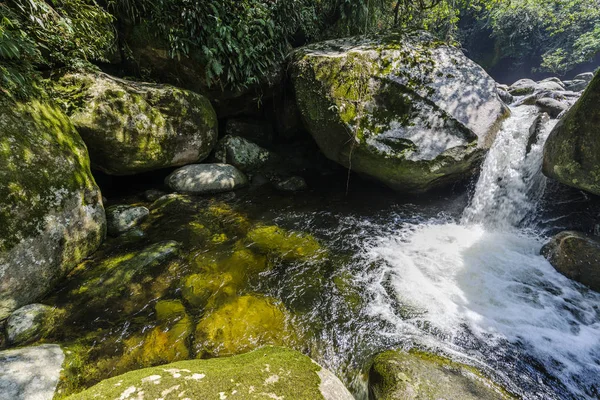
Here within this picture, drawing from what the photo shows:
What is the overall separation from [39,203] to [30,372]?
2084 mm

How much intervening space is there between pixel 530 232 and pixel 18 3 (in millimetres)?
10111

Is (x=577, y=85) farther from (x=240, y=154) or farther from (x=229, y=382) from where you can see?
(x=229, y=382)

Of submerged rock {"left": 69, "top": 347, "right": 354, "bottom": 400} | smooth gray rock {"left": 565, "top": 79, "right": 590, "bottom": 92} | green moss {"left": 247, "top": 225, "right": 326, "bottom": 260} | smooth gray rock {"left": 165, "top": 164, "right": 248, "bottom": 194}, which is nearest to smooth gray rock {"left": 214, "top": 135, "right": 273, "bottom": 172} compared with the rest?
smooth gray rock {"left": 165, "top": 164, "right": 248, "bottom": 194}

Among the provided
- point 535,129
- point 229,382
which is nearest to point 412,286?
point 229,382

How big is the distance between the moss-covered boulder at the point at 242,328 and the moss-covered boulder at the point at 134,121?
161 inches

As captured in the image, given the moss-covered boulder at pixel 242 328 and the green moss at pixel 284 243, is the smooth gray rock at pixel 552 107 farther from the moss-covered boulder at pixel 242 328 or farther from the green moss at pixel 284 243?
the moss-covered boulder at pixel 242 328

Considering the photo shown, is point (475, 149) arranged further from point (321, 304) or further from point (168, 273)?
point (168, 273)

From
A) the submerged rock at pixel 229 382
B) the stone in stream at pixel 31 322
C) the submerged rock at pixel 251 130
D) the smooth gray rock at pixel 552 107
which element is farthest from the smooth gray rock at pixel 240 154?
the smooth gray rock at pixel 552 107

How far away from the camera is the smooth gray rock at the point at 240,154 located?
776 centimetres

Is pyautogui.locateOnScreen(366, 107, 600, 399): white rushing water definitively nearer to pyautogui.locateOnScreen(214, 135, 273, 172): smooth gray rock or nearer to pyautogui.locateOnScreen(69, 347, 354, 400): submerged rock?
pyautogui.locateOnScreen(69, 347, 354, 400): submerged rock

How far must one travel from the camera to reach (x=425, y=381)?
7.20 ft

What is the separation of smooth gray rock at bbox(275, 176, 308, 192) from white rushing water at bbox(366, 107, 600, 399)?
9.87 ft

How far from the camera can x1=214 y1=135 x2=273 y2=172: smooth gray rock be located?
7758mm

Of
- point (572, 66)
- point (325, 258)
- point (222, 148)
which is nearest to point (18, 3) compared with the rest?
point (222, 148)
